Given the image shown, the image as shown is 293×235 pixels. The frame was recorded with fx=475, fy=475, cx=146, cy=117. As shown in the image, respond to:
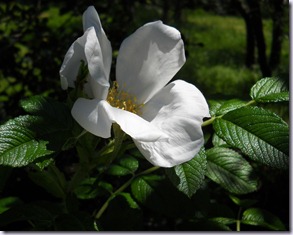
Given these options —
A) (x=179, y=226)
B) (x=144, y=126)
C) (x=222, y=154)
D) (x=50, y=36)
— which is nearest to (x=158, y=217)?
(x=179, y=226)

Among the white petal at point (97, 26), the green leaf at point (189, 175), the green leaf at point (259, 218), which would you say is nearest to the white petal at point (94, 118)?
the white petal at point (97, 26)

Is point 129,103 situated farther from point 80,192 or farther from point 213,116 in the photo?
point 80,192

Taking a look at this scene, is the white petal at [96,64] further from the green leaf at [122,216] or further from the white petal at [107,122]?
the green leaf at [122,216]

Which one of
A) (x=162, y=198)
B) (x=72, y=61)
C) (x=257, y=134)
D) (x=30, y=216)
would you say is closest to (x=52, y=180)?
(x=30, y=216)

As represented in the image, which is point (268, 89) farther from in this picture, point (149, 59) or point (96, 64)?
point (96, 64)

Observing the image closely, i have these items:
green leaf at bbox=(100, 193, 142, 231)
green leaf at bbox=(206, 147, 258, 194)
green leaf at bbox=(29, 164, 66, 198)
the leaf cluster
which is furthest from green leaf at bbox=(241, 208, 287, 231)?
green leaf at bbox=(29, 164, 66, 198)
